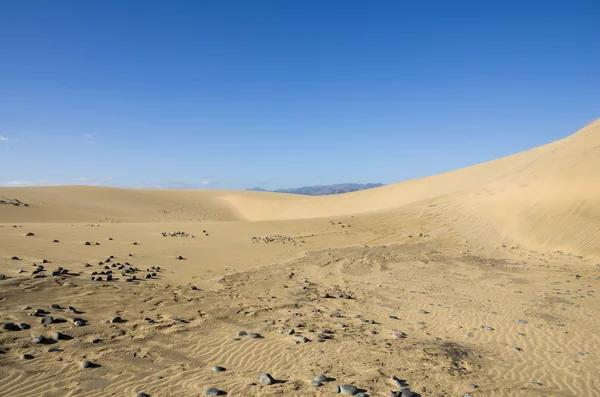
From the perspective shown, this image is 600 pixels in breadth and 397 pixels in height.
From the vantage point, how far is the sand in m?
5.29

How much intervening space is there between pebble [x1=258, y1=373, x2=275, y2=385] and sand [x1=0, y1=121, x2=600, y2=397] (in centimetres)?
11

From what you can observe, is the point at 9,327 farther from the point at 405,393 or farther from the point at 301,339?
the point at 405,393

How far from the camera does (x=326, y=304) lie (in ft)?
29.4

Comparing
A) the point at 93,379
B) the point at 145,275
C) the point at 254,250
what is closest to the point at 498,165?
the point at 254,250

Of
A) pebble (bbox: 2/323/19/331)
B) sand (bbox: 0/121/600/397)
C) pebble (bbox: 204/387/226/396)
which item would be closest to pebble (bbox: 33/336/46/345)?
sand (bbox: 0/121/600/397)

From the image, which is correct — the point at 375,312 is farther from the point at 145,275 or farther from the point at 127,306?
the point at 145,275

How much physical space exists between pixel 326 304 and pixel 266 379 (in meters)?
4.02

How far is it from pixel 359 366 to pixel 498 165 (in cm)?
3893

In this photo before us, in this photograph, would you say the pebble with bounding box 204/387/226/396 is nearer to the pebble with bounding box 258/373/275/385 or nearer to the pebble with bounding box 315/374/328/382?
the pebble with bounding box 258/373/275/385

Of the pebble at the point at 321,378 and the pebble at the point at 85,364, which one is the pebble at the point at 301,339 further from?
the pebble at the point at 85,364

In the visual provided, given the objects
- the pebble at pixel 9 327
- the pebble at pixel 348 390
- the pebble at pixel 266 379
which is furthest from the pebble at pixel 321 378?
the pebble at pixel 9 327

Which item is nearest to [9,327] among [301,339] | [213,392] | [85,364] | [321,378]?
[85,364]

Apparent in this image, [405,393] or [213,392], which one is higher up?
[213,392]

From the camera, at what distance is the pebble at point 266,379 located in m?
5.07
